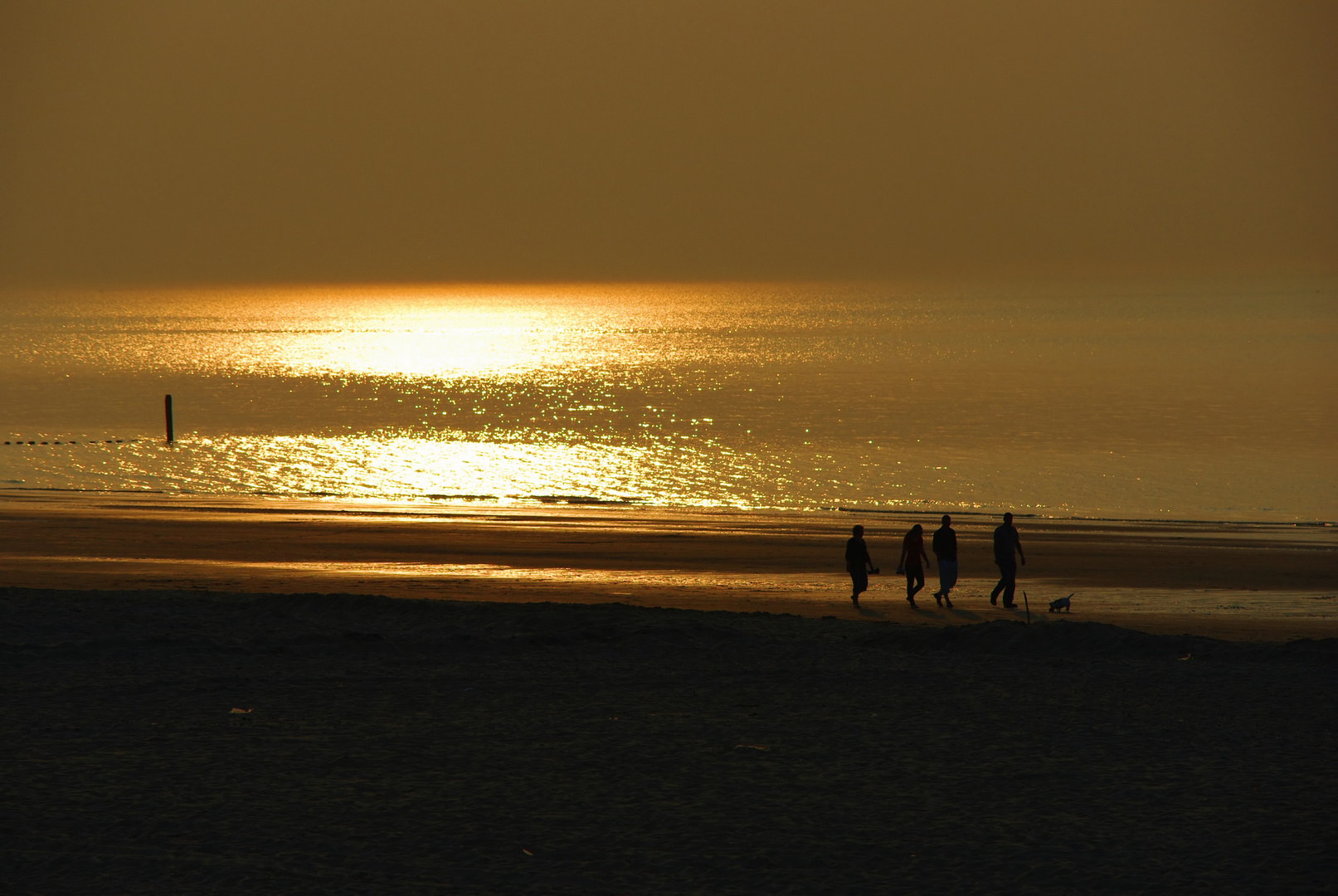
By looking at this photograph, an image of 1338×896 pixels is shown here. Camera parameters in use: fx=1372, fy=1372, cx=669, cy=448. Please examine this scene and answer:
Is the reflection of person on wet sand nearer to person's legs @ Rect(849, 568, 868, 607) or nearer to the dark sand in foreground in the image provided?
person's legs @ Rect(849, 568, 868, 607)

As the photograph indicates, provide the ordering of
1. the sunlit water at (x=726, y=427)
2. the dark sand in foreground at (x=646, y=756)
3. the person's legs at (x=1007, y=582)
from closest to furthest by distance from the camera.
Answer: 1. the dark sand in foreground at (x=646, y=756)
2. the person's legs at (x=1007, y=582)
3. the sunlit water at (x=726, y=427)

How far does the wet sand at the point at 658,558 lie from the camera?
71.7ft

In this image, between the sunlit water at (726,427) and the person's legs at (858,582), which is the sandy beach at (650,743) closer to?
the person's legs at (858,582)

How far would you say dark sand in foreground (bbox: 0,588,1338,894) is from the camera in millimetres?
8711

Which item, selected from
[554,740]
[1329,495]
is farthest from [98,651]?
[1329,495]

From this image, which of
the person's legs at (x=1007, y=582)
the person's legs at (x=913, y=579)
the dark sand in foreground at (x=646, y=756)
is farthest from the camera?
the person's legs at (x=1007, y=582)

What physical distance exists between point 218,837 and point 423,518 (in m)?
25.9

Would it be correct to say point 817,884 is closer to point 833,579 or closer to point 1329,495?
point 833,579

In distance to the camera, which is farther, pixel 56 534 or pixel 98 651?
pixel 56 534

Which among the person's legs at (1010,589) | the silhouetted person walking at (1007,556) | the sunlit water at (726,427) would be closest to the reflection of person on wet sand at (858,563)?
the silhouetted person walking at (1007,556)

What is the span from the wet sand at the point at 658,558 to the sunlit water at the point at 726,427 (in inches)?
200

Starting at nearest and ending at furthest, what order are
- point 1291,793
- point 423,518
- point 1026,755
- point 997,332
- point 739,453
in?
point 1291,793 < point 1026,755 < point 423,518 < point 739,453 < point 997,332

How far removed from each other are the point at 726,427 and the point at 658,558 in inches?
1534

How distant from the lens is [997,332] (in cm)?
18312
